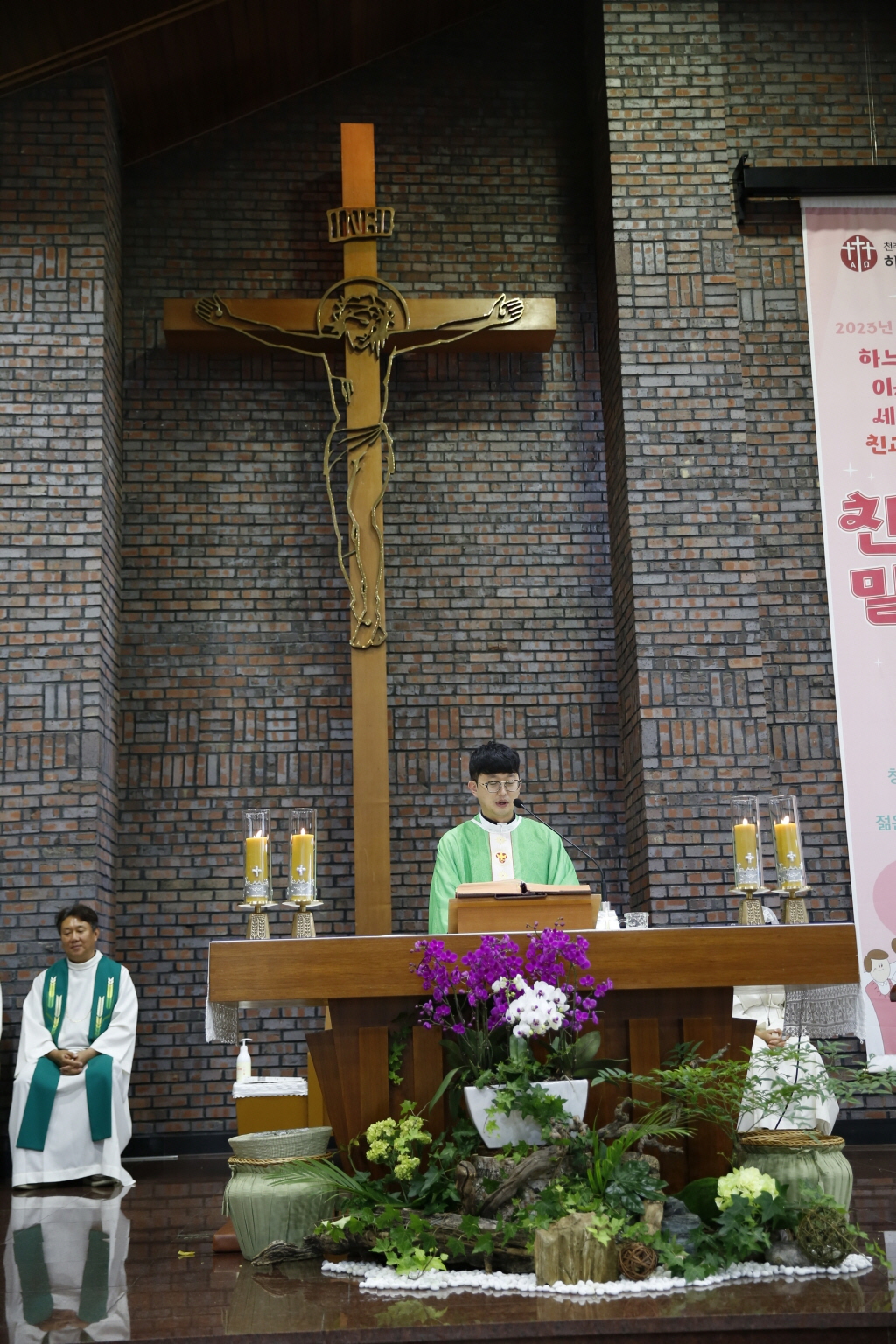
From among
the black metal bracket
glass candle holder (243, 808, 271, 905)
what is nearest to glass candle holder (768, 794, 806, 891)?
glass candle holder (243, 808, 271, 905)

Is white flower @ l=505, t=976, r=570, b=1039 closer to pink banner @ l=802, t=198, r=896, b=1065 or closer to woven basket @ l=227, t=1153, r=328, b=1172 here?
woven basket @ l=227, t=1153, r=328, b=1172

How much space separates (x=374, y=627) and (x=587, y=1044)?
3330mm

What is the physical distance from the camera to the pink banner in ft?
22.1

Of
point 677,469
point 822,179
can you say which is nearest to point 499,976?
point 677,469

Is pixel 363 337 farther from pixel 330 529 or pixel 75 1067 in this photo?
pixel 75 1067

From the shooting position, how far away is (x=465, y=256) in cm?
771

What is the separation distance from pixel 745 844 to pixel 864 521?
364cm

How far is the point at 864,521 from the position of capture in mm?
7113

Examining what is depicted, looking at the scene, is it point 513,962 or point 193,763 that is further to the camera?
point 193,763

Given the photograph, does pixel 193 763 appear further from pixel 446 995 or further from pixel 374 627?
pixel 446 995

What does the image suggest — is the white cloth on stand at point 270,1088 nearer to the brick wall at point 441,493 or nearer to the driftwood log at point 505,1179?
the driftwood log at point 505,1179

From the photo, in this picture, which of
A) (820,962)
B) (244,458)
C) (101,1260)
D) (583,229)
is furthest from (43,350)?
(820,962)

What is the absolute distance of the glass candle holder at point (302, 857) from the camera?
392cm

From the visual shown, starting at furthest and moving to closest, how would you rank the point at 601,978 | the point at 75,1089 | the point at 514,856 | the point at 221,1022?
the point at 75,1089
the point at 514,856
the point at 221,1022
the point at 601,978
